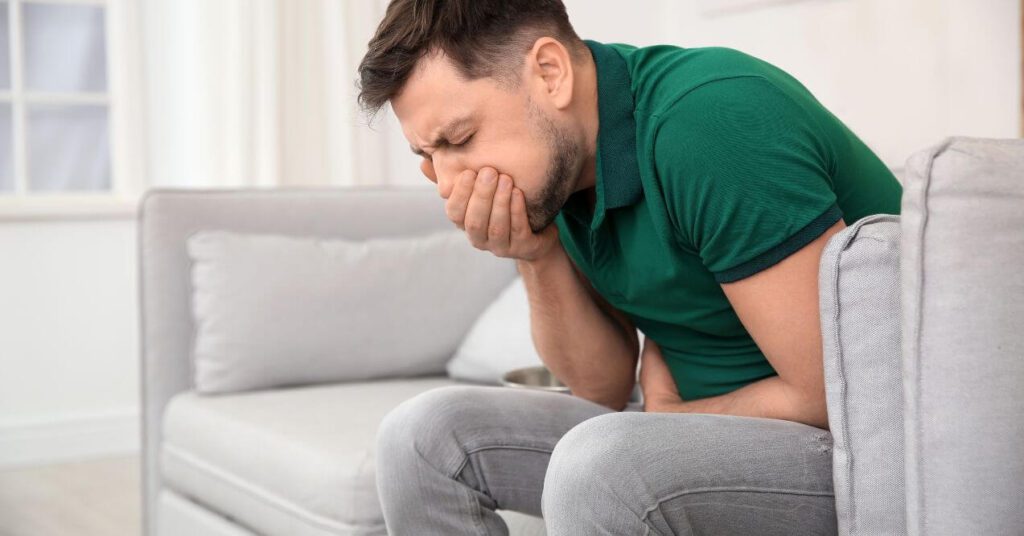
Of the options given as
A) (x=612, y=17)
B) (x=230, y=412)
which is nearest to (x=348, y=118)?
(x=612, y=17)

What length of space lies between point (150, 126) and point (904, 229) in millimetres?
3447

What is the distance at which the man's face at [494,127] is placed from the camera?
1.37m

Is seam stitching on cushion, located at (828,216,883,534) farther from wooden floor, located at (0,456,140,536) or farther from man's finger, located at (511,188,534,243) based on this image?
wooden floor, located at (0,456,140,536)

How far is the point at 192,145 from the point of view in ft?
13.0

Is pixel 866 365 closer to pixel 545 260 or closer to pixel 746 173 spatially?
pixel 746 173

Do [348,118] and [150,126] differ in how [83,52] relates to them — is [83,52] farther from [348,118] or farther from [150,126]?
[348,118]

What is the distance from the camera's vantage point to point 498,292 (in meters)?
2.70

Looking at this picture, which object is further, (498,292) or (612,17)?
(612,17)

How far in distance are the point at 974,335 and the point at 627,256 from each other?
471 millimetres

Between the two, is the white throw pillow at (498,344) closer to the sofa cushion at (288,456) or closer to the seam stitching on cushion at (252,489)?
the sofa cushion at (288,456)

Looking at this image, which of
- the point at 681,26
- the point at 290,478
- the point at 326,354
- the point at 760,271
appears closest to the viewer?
the point at 760,271

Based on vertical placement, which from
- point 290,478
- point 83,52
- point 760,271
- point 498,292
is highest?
point 83,52

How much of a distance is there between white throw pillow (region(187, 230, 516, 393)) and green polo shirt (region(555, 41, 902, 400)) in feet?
3.43

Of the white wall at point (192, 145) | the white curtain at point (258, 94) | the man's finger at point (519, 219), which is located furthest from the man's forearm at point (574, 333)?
the white curtain at point (258, 94)
